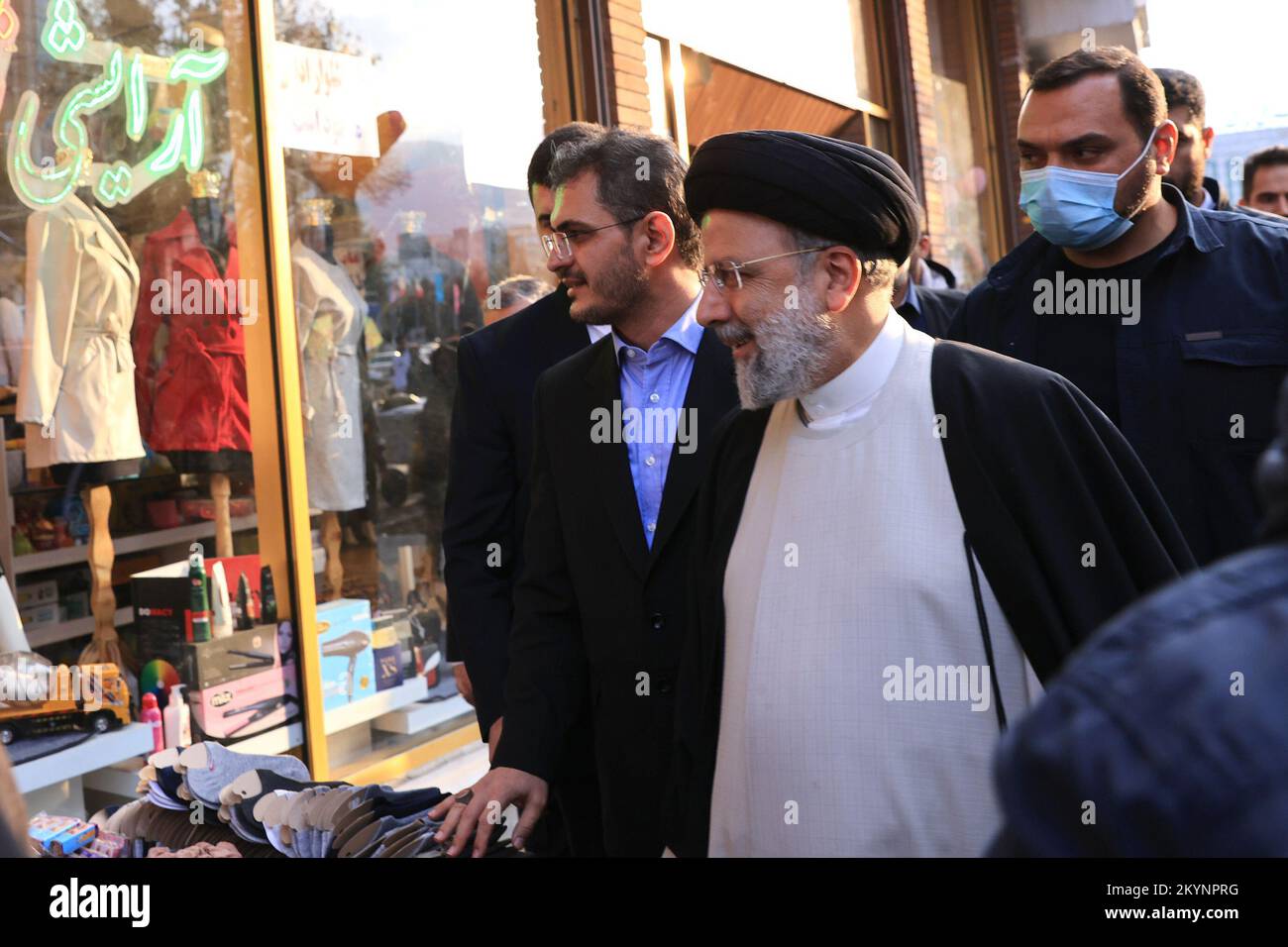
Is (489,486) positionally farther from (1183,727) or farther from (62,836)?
(1183,727)

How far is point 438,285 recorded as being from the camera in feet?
21.2

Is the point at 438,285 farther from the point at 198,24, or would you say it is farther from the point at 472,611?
the point at 472,611

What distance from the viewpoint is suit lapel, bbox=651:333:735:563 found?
8.37ft

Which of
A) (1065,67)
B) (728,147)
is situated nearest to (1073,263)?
(1065,67)

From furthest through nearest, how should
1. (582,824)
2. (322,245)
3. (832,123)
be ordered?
(832,123) → (322,245) → (582,824)

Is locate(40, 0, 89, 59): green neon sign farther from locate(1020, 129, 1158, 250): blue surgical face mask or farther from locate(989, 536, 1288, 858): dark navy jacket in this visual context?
locate(989, 536, 1288, 858): dark navy jacket

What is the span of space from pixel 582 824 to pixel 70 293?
127 inches

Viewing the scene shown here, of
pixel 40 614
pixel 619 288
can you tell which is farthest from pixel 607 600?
pixel 40 614

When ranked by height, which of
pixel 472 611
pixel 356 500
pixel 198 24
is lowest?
pixel 472 611

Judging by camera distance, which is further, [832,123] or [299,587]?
[832,123]

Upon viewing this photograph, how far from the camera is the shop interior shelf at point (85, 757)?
4.34m

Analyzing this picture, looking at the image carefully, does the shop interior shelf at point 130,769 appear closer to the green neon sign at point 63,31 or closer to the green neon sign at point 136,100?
the green neon sign at point 136,100

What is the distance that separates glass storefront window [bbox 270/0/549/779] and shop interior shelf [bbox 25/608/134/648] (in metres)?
0.93
